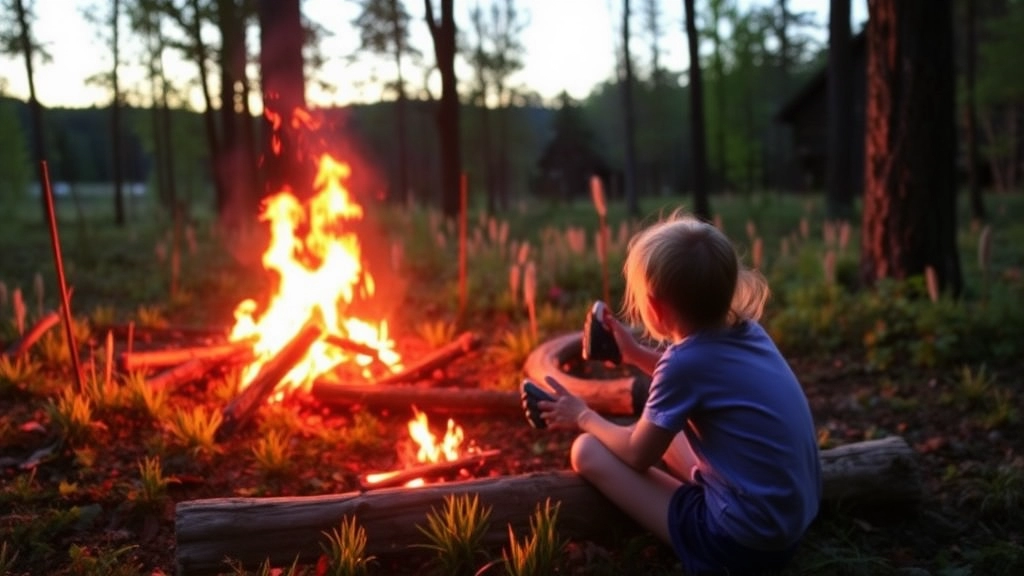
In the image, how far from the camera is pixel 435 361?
5457 millimetres

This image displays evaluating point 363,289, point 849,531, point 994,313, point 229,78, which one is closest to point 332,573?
point 849,531

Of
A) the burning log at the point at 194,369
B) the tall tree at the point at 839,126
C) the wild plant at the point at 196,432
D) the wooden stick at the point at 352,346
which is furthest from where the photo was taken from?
the tall tree at the point at 839,126

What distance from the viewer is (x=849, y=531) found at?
3357 millimetres

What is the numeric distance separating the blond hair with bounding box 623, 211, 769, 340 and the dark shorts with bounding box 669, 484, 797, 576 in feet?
2.12

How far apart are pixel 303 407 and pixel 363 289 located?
1498 millimetres

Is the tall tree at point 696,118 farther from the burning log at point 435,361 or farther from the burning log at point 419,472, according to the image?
the burning log at point 419,472

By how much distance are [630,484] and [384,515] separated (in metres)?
0.92

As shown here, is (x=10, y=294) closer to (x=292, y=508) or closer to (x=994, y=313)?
(x=292, y=508)

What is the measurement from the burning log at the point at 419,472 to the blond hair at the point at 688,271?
1.38m

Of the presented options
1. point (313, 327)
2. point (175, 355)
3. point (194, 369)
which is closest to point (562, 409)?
point (313, 327)

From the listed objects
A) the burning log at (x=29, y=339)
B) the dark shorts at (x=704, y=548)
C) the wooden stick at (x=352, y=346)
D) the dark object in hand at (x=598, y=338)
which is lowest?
the dark shorts at (x=704, y=548)

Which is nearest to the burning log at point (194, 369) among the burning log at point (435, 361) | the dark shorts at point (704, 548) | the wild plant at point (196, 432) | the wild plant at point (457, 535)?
the wild plant at point (196, 432)

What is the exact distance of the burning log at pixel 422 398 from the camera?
15.3 feet

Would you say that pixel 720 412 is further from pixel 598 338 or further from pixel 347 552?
pixel 347 552
